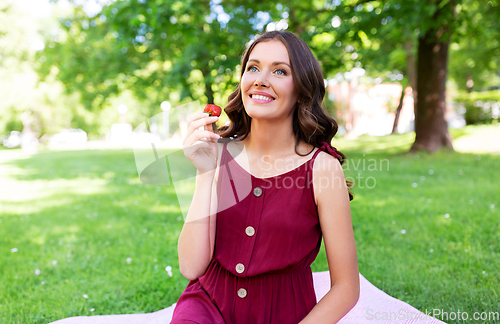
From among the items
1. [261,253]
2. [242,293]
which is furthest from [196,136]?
[242,293]

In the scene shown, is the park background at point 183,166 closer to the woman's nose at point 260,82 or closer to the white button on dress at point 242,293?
the woman's nose at point 260,82

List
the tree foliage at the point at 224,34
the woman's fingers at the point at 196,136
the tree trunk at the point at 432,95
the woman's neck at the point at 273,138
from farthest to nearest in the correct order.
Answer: the tree trunk at the point at 432,95 → the tree foliage at the point at 224,34 → the woman's neck at the point at 273,138 → the woman's fingers at the point at 196,136

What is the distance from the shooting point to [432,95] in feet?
37.6

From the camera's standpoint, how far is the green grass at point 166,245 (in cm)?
348

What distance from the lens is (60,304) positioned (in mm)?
3453

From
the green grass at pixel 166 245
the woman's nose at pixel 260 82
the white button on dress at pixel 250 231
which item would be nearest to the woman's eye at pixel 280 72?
the woman's nose at pixel 260 82

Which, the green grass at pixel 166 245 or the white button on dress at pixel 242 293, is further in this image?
the green grass at pixel 166 245

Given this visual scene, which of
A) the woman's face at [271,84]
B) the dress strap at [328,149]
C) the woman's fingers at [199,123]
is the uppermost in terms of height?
the woman's face at [271,84]

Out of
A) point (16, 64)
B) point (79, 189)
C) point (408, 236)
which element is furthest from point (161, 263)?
point (16, 64)

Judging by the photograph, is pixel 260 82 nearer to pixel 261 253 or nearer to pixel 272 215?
pixel 272 215

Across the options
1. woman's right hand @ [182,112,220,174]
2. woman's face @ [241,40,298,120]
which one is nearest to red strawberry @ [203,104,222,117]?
woman's right hand @ [182,112,220,174]

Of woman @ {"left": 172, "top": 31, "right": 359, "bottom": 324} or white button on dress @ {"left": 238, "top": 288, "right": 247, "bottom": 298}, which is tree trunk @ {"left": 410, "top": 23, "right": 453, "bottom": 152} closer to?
woman @ {"left": 172, "top": 31, "right": 359, "bottom": 324}

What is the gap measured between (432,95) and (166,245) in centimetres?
984

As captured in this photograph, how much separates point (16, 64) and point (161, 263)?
111 ft
